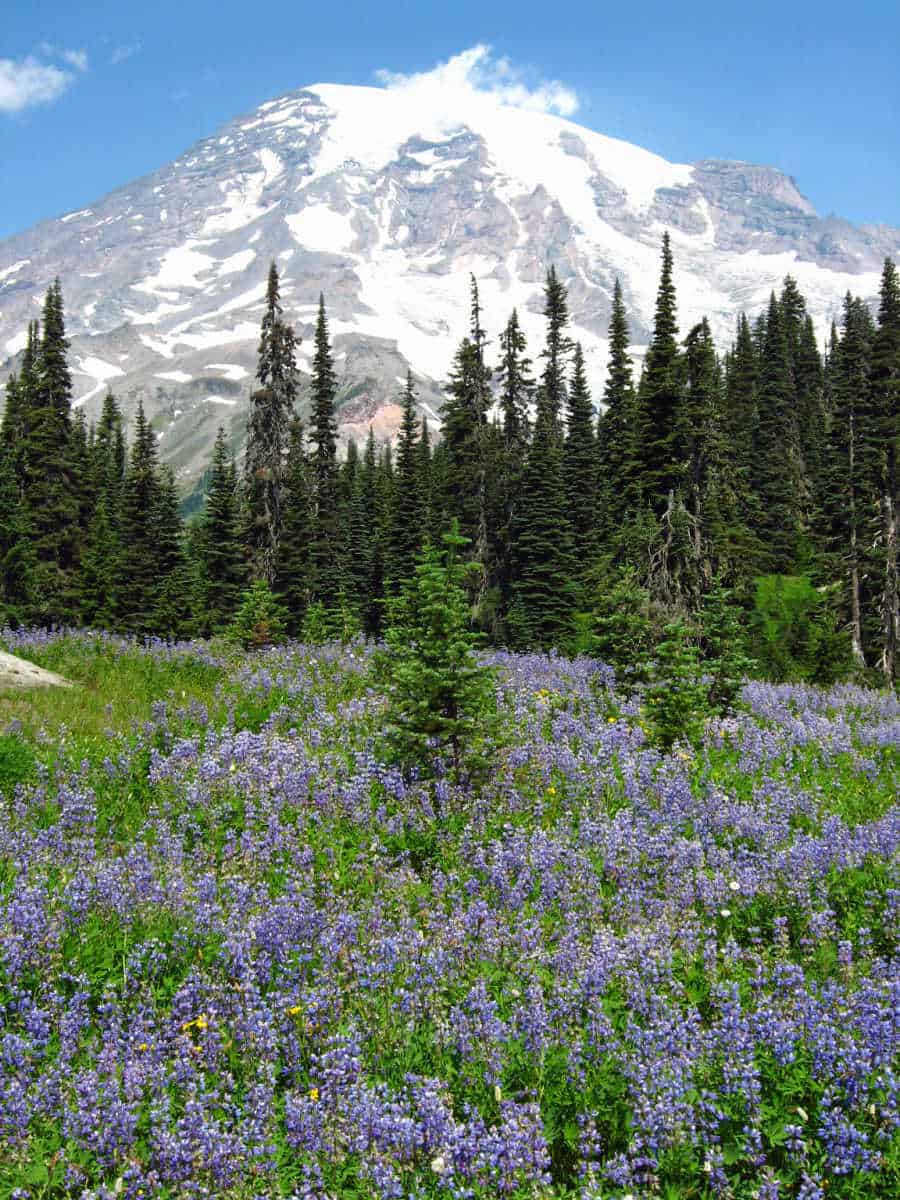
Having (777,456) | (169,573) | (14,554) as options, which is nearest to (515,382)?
(169,573)

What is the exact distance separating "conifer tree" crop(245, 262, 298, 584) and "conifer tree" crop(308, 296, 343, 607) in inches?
575

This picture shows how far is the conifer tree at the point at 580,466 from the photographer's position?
176ft

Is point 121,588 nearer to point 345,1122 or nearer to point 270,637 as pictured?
point 270,637

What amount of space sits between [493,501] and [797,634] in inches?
742

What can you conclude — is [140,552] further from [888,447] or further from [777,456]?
[777,456]

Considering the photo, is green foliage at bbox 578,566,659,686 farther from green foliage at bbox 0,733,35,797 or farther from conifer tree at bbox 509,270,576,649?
conifer tree at bbox 509,270,576,649

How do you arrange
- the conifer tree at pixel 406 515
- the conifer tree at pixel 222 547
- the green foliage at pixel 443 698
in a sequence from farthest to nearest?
the conifer tree at pixel 406 515 < the conifer tree at pixel 222 547 < the green foliage at pixel 443 698

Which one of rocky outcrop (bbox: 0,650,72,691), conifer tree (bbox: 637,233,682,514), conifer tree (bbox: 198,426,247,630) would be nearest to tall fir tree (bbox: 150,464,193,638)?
conifer tree (bbox: 198,426,247,630)

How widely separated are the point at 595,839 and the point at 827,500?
154 ft

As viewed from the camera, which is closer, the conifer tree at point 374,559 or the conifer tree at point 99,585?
the conifer tree at point 99,585

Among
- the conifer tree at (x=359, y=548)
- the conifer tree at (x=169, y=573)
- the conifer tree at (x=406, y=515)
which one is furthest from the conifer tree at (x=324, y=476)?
the conifer tree at (x=169, y=573)

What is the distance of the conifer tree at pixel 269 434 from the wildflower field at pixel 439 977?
1197 inches

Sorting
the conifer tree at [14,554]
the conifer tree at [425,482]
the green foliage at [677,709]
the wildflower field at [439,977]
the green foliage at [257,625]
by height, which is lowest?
the wildflower field at [439,977]

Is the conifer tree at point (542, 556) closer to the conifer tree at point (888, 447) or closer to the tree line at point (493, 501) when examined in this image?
the tree line at point (493, 501)
